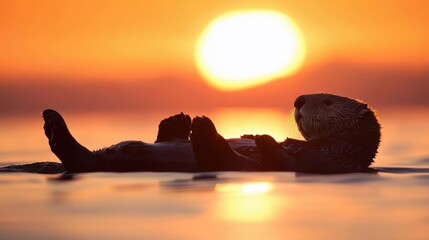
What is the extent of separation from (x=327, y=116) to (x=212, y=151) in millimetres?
1659

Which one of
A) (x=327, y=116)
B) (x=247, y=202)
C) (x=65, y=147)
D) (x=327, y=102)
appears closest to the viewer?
(x=247, y=202)

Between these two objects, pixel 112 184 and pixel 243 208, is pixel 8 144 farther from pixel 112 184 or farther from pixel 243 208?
pixel 243 208

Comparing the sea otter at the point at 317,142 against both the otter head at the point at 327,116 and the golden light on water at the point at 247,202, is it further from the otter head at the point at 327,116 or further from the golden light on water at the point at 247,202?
the golden light on water at the point at 247,202

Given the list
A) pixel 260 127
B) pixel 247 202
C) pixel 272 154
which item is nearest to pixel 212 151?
pixel 272 154

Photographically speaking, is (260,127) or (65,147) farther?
(260,127)

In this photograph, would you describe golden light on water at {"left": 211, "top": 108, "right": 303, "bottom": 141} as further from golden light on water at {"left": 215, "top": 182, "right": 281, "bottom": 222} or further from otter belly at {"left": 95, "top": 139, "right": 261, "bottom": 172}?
golden light on water at {"left": 215, "top": 182, "right": 281, "bottom": 222}

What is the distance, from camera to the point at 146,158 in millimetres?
8422

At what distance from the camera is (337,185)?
765 centimetres

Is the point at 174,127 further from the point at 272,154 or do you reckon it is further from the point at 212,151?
the point at 272,154

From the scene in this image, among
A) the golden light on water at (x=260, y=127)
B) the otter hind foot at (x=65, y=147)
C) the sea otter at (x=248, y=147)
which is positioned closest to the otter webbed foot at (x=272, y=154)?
the sea otter at (x=248, y=147)

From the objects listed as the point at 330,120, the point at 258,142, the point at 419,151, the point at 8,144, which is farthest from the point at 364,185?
the point at 8,144

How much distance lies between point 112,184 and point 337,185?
199cm

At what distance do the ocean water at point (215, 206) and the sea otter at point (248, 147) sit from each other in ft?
0.52

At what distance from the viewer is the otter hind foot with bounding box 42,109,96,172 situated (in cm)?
830
